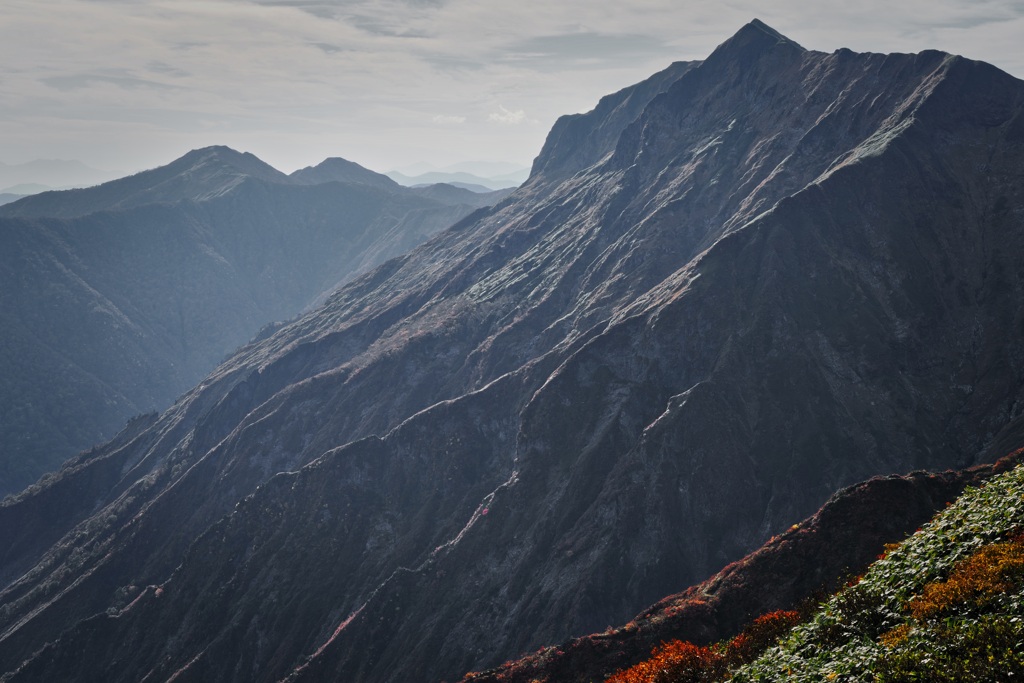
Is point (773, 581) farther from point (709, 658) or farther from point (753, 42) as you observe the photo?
point (753, 42)

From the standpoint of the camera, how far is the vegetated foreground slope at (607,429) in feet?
244

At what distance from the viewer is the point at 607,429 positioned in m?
86.2

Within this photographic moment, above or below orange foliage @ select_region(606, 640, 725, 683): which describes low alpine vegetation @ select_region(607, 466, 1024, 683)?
above

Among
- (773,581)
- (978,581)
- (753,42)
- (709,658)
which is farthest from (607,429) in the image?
(753,42)

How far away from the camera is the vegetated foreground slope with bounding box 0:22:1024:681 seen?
7425cm

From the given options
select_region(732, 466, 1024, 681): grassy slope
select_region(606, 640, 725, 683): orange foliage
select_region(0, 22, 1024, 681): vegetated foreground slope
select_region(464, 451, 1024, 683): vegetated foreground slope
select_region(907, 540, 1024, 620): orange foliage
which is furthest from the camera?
select_region(0, 22, 1024, 681): vegetated foreground slope

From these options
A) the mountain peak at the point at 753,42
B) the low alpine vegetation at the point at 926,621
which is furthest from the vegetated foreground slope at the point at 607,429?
the low alpine vegetation at the point at 926,621

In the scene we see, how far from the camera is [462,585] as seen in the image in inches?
3049

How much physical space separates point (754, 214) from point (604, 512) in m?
66.2

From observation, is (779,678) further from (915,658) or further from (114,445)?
(114,445)

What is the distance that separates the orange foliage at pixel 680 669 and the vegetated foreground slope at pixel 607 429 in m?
46.3

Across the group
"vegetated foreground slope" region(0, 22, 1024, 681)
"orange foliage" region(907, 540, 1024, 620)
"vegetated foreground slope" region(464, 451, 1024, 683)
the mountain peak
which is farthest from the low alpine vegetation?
the mountain peak

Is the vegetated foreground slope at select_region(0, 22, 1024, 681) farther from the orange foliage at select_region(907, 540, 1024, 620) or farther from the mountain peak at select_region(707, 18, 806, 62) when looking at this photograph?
the orange foliage at select_region(907, 540, 1024, 620)

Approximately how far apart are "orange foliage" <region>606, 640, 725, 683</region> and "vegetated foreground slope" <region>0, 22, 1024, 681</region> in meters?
46.3
